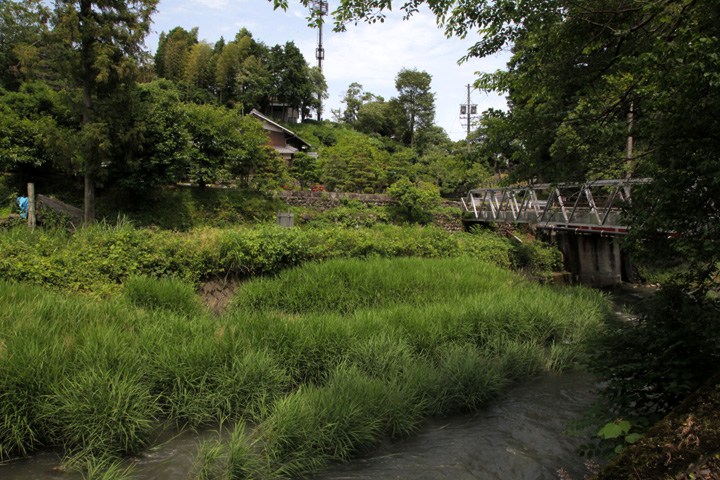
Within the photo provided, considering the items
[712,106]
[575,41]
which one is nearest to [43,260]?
[575,41]

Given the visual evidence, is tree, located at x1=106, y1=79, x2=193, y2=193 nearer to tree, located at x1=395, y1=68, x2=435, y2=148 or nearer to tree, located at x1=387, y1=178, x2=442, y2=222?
tree, located at x1=387, y1=178, x2=442, y2=222

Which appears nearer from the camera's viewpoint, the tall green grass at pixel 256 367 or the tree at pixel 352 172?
the tall green grass at pixel 256 367

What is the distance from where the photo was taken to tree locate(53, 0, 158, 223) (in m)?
11.6

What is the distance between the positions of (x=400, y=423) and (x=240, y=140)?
14648 mm

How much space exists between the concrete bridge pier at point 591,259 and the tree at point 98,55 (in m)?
16.8

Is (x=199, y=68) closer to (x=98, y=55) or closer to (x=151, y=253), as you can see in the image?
(x=98, y=55)

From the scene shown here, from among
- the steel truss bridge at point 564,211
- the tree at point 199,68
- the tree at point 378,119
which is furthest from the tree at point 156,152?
the tree at point 378,119

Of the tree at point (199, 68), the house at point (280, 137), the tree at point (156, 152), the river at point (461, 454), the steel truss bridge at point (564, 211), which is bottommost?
the river at point (461, 454)

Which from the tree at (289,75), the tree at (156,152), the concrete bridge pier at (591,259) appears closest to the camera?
the tree at (156,152)

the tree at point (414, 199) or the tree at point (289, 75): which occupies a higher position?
the tree at point (289, 75)

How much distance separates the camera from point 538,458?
163 inches

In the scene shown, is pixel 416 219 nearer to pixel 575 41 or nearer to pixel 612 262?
pixel 612 262

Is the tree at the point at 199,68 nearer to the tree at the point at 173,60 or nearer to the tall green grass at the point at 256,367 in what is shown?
the tree at the point at 173,60

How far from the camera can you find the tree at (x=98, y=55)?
11562 millimetres
